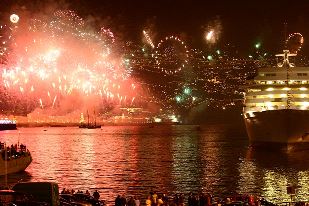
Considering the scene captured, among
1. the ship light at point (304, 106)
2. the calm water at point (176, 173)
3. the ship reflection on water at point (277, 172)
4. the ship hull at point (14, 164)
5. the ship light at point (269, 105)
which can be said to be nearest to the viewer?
the ship reflection on water at point (277, 172)

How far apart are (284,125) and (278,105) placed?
20.7ft

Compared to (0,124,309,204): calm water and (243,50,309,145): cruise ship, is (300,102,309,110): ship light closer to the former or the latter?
(243,50,309,145): cruise ship

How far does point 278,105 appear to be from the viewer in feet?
316

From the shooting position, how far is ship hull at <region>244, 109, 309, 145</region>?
297 ft

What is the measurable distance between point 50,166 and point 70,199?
139 feet

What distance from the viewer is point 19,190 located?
90.8 feet

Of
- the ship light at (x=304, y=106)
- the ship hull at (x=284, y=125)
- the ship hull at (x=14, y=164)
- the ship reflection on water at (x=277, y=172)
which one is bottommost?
the ship reflection on water at (x=277, y=172)

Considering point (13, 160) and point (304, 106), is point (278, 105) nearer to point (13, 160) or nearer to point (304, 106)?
point (304, 106)

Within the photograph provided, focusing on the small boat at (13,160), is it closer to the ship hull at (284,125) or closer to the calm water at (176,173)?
the calm water at (176,173)

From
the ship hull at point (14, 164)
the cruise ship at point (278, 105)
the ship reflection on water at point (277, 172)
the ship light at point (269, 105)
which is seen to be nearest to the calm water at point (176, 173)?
the ship reflection on water at point (277, 172)

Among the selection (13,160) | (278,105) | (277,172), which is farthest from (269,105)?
(13,160)

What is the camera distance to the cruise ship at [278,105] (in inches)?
3580

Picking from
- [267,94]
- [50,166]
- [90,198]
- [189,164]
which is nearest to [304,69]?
[267,94]

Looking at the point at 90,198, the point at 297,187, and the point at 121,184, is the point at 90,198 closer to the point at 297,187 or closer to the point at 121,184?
the point at 121,184
